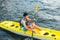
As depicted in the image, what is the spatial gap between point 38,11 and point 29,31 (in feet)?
0.96

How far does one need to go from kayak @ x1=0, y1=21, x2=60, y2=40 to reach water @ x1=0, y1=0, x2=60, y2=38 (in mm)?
63

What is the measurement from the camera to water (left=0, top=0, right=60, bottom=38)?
3.09 m

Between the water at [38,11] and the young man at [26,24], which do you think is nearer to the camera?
the young man at [26,24]

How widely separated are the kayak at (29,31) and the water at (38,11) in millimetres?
63

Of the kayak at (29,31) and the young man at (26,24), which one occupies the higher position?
the young man at (26,24)

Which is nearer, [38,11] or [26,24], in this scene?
[26,24]

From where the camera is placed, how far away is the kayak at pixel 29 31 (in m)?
2.88

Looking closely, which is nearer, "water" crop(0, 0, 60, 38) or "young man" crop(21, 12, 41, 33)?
"young man" crop(21, 12, 41, 33)

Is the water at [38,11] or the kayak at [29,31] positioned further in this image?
the water at [38,11]

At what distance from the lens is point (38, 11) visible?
3.11 metres

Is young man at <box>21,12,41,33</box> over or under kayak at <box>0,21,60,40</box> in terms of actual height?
over

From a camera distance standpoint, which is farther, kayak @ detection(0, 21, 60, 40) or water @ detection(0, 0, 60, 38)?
water @ detection(0, 0, 60, 38)

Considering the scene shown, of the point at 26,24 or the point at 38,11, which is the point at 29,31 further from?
the point at 38,11

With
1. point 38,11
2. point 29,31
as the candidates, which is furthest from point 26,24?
point 38,11
